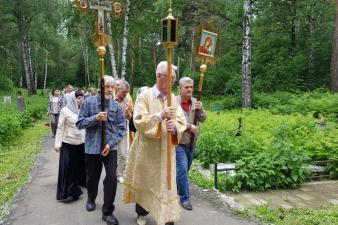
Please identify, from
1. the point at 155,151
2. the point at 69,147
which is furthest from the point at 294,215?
the point at 69,147

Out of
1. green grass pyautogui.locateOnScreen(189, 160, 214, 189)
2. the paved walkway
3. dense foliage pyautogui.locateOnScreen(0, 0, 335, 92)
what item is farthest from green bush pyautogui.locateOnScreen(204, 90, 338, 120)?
the paved walkway

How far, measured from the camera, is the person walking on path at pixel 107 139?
5.59m

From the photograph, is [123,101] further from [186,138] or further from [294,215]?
[294,215]

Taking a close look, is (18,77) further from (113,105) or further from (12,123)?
(113,105)

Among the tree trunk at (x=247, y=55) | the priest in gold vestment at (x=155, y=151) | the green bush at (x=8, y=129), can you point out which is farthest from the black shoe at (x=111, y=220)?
the tree trunk at (x=247, y=55)

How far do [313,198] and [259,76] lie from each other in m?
18.8

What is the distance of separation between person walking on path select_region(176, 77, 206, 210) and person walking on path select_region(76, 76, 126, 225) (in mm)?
915

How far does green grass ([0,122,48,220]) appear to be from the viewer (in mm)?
7577

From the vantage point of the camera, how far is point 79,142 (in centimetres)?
690

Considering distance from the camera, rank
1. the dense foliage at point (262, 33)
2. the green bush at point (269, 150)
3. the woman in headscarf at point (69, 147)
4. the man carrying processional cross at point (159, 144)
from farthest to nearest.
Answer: the dense foliage at point (262, 33) < the green bush at point (269, 150) < the woman in headscarf at point (69, 147) < the man carrying processional cross at point (159, 144)

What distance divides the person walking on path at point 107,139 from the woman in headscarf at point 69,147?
3.59ft

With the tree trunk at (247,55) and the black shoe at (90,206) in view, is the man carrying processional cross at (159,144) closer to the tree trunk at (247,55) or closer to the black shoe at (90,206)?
the black shoe at (90,206)

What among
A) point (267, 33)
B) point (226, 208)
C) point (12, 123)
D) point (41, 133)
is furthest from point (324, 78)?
point (226, 208)

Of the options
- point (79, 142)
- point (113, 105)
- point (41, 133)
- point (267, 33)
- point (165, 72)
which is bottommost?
point (41, 133)
